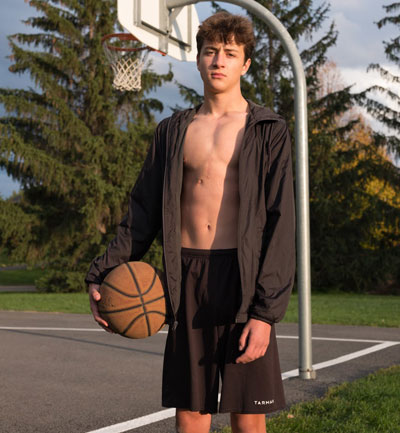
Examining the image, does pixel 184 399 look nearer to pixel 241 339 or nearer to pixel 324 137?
pixel 241 339

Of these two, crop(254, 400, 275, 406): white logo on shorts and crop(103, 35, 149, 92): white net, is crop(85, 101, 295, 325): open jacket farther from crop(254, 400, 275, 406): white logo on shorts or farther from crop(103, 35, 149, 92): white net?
crop(103, 35, 149, 92): white net

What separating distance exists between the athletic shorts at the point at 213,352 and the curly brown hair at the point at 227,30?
41.6 inches

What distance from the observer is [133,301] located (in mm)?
3238

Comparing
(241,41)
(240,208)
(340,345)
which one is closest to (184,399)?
(240,208)

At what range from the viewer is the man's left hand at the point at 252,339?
2.98m

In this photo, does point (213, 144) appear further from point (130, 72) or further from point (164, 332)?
point (130, 72)

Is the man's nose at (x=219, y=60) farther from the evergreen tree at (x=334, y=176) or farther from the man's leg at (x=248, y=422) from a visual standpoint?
the evergreen tree at (x=334, y=176)

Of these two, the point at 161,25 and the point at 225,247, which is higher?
the point at 161,25

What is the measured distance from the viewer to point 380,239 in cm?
3141

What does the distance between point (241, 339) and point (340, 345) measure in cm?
748

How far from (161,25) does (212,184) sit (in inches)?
209

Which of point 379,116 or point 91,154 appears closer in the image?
point 91,154

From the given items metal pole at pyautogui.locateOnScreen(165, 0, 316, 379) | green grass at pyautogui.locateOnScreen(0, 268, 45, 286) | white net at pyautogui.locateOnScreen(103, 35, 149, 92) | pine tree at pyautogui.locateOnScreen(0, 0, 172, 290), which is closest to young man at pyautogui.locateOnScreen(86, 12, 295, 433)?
metal pole at pyautogui.locateOnScreen(165, 0, 316, 379)

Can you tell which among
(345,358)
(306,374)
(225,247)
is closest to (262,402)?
(225,247)
